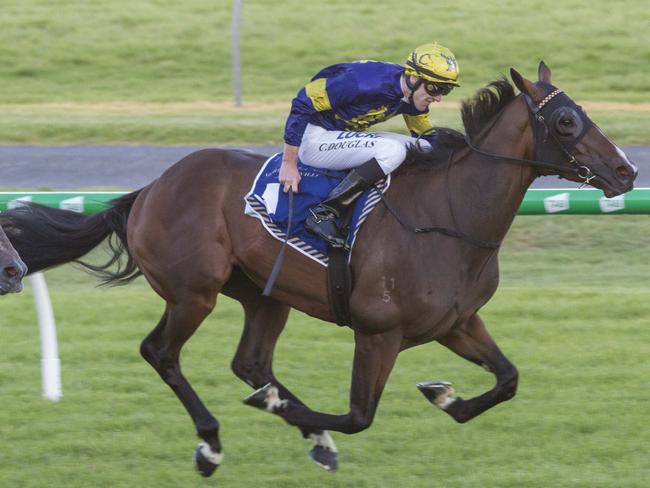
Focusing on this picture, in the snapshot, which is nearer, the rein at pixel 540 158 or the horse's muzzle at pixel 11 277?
the horse's muzzle at pixel 11 277

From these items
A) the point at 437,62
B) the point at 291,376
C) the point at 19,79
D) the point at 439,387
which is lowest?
the point at 19,79

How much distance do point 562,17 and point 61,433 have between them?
1660 cm

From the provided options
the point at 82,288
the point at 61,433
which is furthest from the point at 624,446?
the point at 82,288

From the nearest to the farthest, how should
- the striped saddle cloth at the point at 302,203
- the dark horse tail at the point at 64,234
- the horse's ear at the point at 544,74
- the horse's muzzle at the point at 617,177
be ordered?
the horse's muzzle at the point at 617,177
the horse's ear at the point at 544,74
the striped saddle cloth at the point at 302,203
the dark horse tail at the point at 64,234

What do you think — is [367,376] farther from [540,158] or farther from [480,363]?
[540,158]

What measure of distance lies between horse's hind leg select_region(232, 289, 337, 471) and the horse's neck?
1.23 metres

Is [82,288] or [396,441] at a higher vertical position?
[396,441]

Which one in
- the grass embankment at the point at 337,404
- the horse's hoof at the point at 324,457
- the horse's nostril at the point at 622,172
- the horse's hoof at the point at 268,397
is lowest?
the grass embankment at the point at 337,404

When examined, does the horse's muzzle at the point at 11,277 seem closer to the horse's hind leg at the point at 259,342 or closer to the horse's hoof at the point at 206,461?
the horse's hoof at the point at 206,461

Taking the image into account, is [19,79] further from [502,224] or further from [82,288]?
[502,224]

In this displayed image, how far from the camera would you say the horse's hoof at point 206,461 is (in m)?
5.13

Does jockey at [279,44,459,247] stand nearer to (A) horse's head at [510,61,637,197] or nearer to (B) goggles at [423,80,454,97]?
(B) goggles at [423,80,454,97]

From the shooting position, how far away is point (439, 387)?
530 centimetres

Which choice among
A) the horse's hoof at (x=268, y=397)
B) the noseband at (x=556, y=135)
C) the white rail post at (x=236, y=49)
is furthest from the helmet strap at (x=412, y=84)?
the white rail post at (x=236, y=49)
